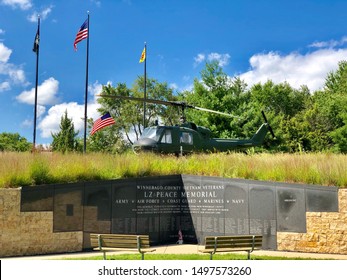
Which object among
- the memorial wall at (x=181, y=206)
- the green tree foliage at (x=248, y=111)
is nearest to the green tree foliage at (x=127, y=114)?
the green tree foliage at (x=248, y=111)

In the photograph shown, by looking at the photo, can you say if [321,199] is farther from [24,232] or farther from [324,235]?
[24,232]

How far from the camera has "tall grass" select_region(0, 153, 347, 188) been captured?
1462cm

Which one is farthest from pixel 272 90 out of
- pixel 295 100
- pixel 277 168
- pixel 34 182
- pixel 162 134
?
pixel 34 182

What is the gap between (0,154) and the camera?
54.4 ft

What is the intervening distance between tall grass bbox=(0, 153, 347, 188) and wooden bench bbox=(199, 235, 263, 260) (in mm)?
A: 4351

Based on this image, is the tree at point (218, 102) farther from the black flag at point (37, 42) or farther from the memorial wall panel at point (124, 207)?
the memorial wall panel at point (124, 207)

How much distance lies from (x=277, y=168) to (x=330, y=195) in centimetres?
233

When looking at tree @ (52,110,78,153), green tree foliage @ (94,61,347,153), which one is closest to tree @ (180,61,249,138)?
green tree foliage @ (94,61,347,153)

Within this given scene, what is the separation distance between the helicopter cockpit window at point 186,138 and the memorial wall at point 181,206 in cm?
443

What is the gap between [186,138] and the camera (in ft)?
70.5

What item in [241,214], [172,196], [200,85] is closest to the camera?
[241,214]

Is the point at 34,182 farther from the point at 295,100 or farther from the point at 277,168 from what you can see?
the point at 295,100

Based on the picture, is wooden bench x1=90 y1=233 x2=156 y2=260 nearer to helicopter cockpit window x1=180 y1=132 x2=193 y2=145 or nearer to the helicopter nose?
the helicopter nose

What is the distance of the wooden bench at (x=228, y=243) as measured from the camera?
36.1 ft
